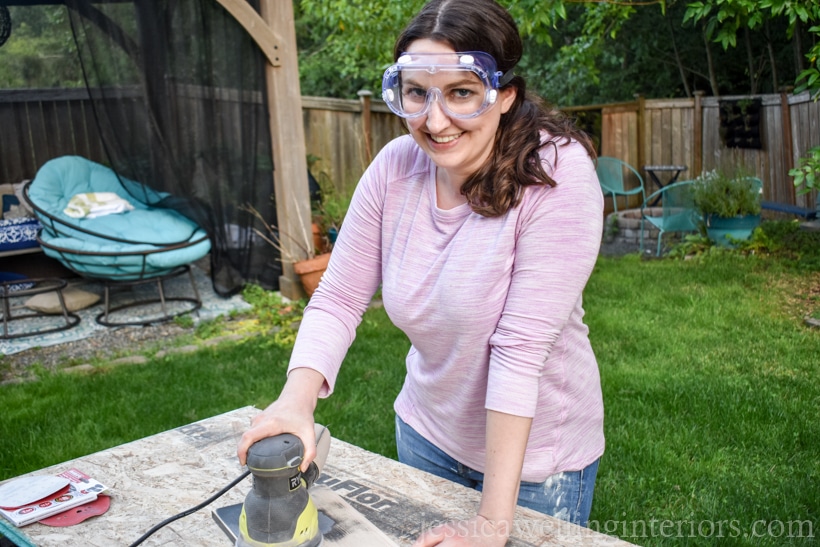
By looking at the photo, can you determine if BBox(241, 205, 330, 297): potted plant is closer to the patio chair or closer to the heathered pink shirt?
the patio chair

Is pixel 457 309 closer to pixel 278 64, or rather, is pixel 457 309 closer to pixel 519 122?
pixel 519 122

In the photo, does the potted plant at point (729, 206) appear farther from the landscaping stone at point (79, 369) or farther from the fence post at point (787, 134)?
the landscaping stone at point (79, 369)

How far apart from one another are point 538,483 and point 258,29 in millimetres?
5126

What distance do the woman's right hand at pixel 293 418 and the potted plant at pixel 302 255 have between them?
14.6ft

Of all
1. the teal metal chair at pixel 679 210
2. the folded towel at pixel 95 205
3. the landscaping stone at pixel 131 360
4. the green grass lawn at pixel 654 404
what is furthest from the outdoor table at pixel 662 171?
the landscaping stone at pixel 131 360

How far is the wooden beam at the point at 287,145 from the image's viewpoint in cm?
612

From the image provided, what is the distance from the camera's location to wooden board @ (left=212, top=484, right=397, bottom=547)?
1.50m

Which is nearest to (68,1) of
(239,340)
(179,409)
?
(239,340)

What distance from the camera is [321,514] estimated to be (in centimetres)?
160

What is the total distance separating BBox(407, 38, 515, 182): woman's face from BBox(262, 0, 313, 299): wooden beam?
480cm

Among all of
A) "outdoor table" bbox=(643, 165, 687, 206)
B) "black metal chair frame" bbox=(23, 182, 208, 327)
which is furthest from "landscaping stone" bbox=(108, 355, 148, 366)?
"outdoor table" bbox=(643, 165, 687, 206)

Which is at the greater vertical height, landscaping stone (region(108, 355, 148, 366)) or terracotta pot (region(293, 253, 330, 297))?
terracotta pot (region(293, 253, 330, 297))

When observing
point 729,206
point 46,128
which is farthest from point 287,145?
point 729,206

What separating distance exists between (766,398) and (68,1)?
17.4 ft
